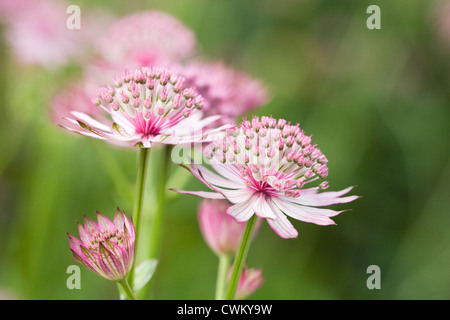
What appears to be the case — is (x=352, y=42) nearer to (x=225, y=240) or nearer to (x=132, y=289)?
(x=225, y=240)

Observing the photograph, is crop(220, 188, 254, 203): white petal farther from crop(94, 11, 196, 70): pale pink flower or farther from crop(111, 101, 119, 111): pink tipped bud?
crop(94, 11, 196, 70): pale pink flower

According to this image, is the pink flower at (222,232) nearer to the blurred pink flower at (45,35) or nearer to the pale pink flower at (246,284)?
the pale pink flower at (246,284)

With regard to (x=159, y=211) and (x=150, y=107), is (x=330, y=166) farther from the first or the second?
(x=150, y=107)

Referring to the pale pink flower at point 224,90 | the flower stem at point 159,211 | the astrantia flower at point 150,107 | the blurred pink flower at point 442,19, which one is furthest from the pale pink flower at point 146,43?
the blurred pink flower at point 442,19

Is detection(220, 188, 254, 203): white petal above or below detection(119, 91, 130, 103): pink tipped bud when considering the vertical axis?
below

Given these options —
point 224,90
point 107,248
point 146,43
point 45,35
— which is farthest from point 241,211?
point 45,35

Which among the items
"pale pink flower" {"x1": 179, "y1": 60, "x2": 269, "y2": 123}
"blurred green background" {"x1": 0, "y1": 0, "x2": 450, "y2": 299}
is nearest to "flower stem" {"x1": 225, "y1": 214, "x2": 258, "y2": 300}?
"pale pink flower" {"x1": 179, "y1": 60, "x2": 269, "y2": 123}
